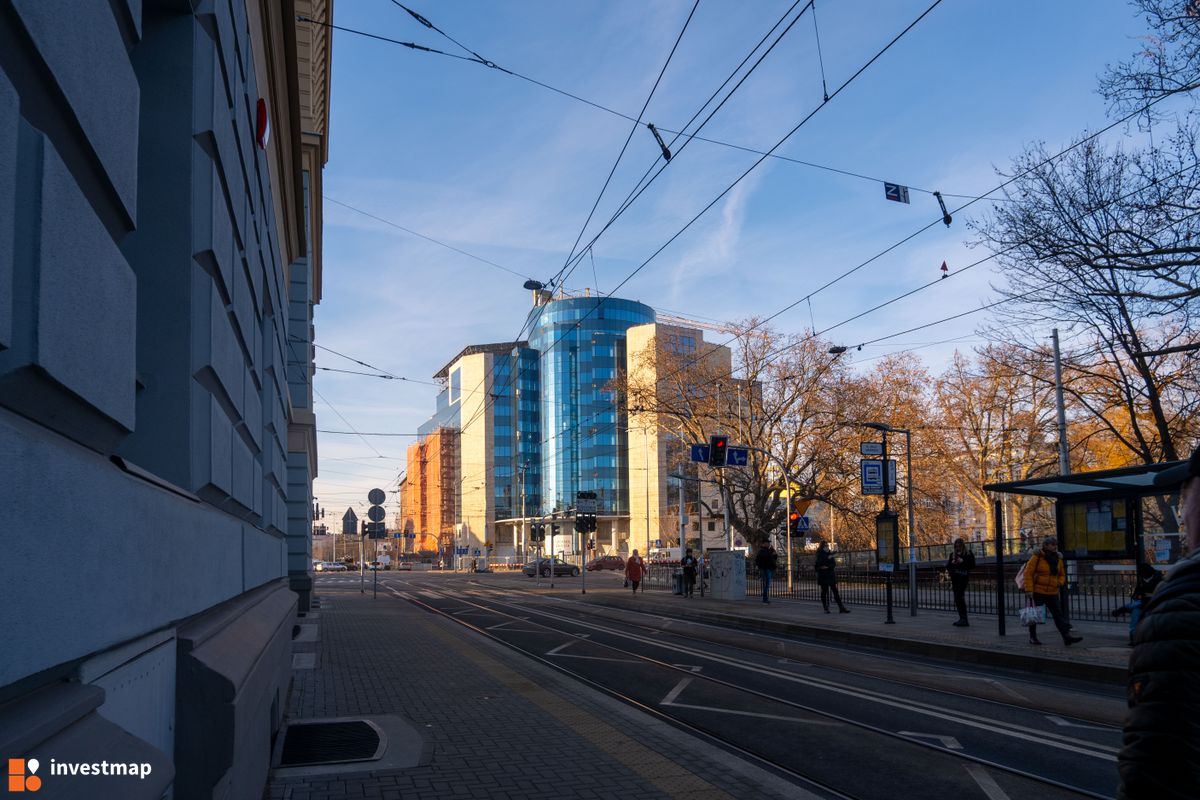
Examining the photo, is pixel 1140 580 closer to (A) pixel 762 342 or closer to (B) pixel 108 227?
(B) pixel 108 227

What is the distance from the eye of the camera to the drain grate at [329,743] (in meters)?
7.26

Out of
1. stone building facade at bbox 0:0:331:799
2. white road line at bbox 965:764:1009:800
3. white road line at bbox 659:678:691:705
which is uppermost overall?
stone building facade at bbox 0:0:331:799

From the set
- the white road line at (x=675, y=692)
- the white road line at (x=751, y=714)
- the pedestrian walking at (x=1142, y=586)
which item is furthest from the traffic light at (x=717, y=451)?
the white road line at (x=751, y=714)

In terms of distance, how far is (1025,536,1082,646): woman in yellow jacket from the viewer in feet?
48.5

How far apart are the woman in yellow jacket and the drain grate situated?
439 inches

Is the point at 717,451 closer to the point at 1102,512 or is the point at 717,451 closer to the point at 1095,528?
the point at 1095,528

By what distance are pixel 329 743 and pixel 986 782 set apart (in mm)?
5306

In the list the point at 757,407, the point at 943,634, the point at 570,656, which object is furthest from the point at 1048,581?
the point at 757,407

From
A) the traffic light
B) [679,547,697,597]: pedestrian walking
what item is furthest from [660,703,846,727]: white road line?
[679,547,697,597]: pedestrian walking

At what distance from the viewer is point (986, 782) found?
22.4 feet

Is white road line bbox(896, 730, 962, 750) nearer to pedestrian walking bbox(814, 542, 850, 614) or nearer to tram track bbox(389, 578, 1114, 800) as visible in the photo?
tram track bbox(389, 578, 1114, 800)

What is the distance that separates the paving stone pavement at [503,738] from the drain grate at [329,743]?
453 millimetres

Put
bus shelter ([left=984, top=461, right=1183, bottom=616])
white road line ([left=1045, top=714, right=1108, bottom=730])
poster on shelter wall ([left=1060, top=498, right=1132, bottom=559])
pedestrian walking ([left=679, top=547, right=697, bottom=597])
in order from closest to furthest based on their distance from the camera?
1. white road line ([left=1045, top=714, right=1108, bottom=730])
2. bus shelter ([left=984, top=461, right=1183, bottom=616])
3. poster on shelter wall ([left=1060, top=498, right=1132, bottom=559])
4. pedestrian walking ([left=679, top=547, right=697, bottom=597])

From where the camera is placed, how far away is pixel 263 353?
349 inches
